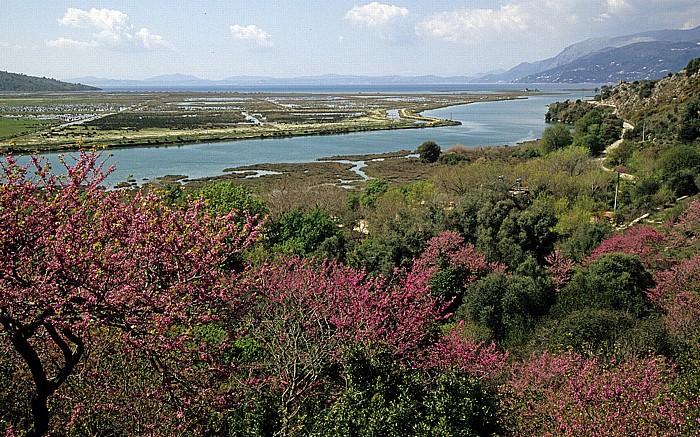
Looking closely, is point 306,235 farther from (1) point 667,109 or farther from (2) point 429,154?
(1) point 667,109

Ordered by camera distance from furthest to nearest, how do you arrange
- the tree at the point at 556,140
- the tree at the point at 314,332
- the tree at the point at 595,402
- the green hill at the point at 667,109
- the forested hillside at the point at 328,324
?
1. the tree at the point at 556,140
2. the green hill at the point at 667,109
3. the tree at the point at 314,332
4. the tree at the point at 595,402
5. the forested hillside at the point at 328,324

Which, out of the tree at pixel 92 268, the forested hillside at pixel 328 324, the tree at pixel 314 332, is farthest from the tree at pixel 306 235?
the tree at pixel 92 268

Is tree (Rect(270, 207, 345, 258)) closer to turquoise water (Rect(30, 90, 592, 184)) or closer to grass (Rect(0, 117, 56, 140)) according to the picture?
turquoise water (Rect(30, 90, 592, 184))

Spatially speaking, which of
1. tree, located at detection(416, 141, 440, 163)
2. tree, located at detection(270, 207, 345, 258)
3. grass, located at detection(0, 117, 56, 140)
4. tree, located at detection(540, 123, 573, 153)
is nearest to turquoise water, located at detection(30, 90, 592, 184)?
tree, located at detection(416, 141, 440, 163)

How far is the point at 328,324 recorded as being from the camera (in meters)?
9.95

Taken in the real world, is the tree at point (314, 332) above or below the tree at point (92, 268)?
below

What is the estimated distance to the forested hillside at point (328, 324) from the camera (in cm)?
543

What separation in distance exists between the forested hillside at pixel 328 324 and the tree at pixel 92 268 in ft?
Answer: 0.09

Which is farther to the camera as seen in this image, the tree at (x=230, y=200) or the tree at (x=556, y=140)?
the tree at (x=556, y=140)

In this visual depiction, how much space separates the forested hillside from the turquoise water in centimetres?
3270

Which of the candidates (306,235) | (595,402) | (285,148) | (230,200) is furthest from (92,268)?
(285,148)

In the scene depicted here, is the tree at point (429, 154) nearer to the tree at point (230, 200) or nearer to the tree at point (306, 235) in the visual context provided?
the tree at point (230, 200)

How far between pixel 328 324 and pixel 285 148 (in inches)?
2092

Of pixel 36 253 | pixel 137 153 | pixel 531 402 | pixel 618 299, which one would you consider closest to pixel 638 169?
pixel 618 299
